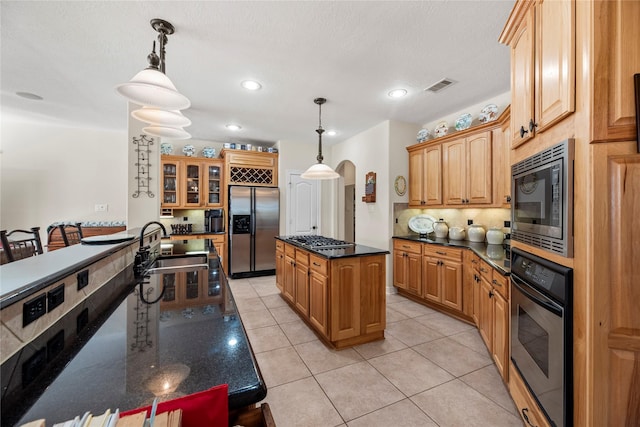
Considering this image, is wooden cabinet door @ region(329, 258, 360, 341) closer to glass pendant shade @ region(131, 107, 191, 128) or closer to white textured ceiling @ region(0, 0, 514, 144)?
glass pendant shade @ region(131, 107, 191, 128)

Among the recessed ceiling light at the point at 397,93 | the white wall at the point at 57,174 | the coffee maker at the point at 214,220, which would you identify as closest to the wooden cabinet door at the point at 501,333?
the recessed ceiling light at the point at 397,93

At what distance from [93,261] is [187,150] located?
4280 millimetres

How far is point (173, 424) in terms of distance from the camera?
1.57 ft

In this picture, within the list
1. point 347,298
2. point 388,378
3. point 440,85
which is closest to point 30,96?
point 347,298

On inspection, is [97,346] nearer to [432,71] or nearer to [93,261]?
[93,261]

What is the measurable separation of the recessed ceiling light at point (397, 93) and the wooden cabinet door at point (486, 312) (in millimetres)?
2244

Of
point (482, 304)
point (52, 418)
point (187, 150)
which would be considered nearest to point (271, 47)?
point (52, 418)

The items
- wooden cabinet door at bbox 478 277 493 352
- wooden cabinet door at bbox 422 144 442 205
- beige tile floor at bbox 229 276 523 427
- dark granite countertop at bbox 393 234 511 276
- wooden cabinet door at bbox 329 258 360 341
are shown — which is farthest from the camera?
wooden cabinet door at bbox 422 144 442 205

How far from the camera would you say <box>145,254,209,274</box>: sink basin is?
188 cm

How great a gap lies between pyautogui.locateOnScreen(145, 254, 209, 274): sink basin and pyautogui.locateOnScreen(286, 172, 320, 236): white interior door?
3.12m

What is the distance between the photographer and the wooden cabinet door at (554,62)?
1.07m

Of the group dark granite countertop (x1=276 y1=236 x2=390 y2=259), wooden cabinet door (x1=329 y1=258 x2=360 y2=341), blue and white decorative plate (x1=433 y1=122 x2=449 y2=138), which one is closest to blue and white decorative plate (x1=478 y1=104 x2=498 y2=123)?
blue and white decorative plate (x1=433 y1=122 x2=449 y2=138)

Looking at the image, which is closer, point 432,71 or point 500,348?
point 500,348

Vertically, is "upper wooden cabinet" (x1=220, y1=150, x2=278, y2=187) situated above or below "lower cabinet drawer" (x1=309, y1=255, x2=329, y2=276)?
above
